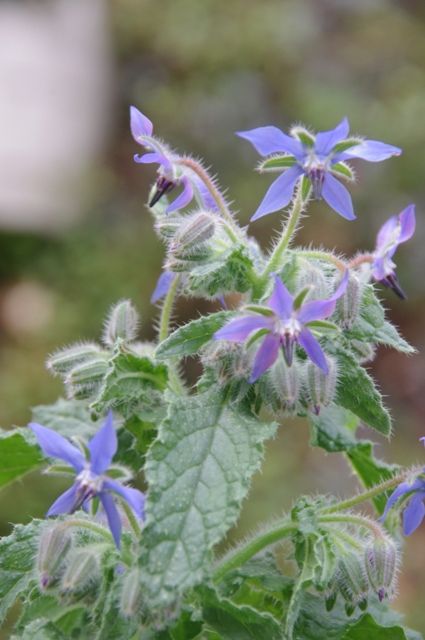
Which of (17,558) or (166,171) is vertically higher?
(166,171)

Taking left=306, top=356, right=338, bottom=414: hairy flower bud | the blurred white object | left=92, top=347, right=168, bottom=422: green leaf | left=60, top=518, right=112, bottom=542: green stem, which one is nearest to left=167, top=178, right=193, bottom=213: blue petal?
left=92, top=347, right=168, bottom=422: green leaf

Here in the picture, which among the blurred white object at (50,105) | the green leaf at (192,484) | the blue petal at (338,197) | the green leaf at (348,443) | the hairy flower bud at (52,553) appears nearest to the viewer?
the green leaf at (192,484)

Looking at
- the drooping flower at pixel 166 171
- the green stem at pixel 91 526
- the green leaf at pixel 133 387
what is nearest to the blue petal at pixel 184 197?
the drooping flower at pixel 166 171

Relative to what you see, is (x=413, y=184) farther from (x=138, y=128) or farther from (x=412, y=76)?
(x=138, y=128)

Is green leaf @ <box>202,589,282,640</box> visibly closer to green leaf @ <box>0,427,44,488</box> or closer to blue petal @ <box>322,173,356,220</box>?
green leaf @ <box>0,427,44,488</box>

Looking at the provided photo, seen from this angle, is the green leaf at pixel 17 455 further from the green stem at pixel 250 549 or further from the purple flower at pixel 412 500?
the purple flower at pixel 412 500

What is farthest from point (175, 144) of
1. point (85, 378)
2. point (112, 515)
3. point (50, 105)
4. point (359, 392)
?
point (112, 515)

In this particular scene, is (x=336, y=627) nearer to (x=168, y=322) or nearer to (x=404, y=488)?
(x=404, y=488)
